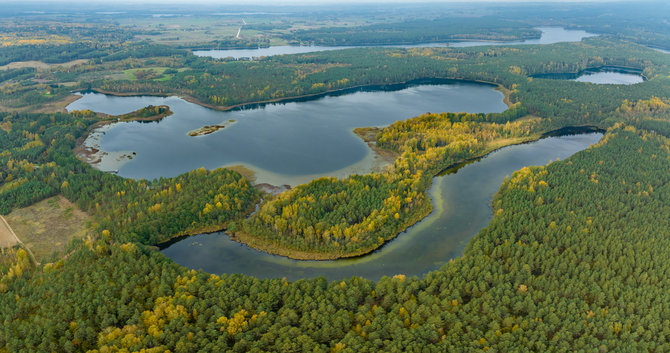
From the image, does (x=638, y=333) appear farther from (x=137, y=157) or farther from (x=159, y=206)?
(x=137, y=157)

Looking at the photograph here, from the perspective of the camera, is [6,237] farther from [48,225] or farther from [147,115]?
[147,115]

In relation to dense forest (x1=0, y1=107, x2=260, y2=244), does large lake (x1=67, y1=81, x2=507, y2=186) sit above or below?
above

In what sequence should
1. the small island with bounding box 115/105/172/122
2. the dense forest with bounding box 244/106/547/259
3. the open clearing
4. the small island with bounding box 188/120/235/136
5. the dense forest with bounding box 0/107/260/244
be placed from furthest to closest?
1. the small island with bounding box 115/105/172/122
2. the small island with bounding box 188/120/235/136
3. the dense forest with bounding box 0/107/260/244
4. the open clearing
5. the dense forest with bounding box 244/106/547/259

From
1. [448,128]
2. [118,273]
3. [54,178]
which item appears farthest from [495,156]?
[54,178]

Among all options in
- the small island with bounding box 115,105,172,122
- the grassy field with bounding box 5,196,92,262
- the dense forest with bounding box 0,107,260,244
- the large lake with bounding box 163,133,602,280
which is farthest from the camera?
the small island with bounding box 115,105,172,122

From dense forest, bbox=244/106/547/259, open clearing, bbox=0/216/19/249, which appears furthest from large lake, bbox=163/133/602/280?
open clearing, bbox=0/216/19/249

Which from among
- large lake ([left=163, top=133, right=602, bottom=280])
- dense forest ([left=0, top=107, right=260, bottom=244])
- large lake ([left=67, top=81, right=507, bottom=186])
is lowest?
large lake ([left=163, top=133, right=602, bottom=280])

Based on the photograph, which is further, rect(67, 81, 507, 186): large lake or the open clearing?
rect(67, 81, 507, 186): large lake

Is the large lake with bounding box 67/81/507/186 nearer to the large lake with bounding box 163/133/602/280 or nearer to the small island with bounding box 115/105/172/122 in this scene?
the small island with bounding box 115/105/172/122
